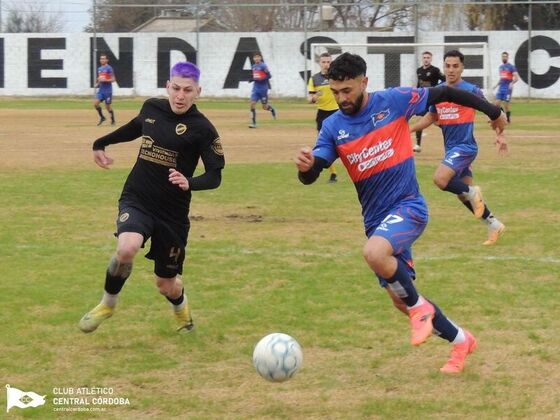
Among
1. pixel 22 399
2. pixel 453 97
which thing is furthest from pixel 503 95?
pixel 22 399

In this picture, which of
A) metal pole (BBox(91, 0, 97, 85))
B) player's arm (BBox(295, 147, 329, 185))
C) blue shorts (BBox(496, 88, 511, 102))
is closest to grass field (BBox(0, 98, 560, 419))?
player's arm (BBox(295, 147, 329, 185))

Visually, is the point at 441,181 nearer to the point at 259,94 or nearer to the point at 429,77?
the point at 429,77

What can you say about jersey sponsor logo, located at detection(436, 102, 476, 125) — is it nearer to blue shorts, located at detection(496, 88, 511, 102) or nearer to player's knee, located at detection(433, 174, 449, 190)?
player's knee, located at detection(433, 174, 449, 190)

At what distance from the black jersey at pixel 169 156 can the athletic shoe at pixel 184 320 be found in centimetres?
70

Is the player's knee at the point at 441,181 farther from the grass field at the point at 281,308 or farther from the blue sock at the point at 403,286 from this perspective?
the blue sock at the point at 403,286

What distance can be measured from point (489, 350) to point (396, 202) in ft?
4.30

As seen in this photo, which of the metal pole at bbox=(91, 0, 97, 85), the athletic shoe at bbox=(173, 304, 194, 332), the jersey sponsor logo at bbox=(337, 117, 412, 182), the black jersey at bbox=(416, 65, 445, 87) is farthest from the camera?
the metal pole at bbox=(91, 0, 97, 85)

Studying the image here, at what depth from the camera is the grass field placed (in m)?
5.71

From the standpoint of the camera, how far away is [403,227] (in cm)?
597

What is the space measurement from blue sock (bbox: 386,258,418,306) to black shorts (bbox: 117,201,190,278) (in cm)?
168

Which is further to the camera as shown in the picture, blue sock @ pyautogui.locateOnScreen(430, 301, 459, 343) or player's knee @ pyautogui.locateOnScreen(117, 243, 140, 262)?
player's knee @ pyautogui.locateOnScreen(117, 243, 140, 262)

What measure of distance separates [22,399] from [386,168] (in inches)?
105

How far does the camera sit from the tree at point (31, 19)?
43312 millimetres

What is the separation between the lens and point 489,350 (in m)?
6.62
